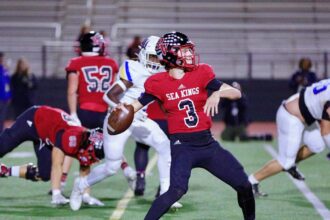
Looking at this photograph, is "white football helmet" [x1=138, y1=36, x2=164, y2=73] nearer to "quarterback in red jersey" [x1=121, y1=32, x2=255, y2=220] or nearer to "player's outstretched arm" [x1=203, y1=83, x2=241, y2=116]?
"quarterback in red jersey" [x1=121, y1=32, x2=255, y2=220]

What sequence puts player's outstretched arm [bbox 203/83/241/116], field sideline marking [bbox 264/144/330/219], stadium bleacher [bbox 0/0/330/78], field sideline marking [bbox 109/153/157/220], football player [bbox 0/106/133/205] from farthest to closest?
stadium bleacher [bbox 0/0/330/78]
football player [bbox 0/106/133/205]
field sideline marking [bbox 264/144/330/219]
field sideline marking [bbox 109/153/157/220]
player's outstretched arm [bbox 203/83/241/116]

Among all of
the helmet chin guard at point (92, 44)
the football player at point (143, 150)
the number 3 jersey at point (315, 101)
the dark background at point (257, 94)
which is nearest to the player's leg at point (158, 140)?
the football player at point (143, 150)

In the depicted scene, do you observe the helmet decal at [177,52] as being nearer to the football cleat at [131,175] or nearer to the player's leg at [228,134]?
the football cleat at [131,175]

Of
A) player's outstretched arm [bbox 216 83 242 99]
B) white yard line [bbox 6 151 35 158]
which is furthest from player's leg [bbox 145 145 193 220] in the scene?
white yard line [bbox 6 151 35 158]

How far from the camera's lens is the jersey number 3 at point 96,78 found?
28.4 feet

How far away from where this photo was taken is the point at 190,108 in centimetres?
648

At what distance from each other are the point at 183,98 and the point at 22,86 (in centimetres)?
1090

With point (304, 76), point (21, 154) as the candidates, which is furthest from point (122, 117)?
point (304, 76)

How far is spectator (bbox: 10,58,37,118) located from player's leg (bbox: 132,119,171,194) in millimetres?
8910

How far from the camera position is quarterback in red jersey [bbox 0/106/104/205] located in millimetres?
7906

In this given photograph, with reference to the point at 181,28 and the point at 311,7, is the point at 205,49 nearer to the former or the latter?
the point at 181,28

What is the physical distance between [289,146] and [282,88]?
34.5ft

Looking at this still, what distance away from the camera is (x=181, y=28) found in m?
20.6

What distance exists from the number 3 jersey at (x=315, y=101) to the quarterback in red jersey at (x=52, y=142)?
6.26 ft
